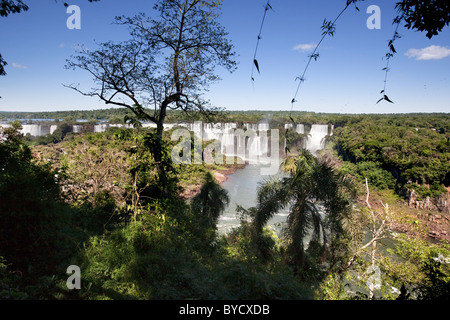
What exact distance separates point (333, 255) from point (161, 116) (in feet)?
23.3

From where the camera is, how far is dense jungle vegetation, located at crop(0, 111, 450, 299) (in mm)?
3658

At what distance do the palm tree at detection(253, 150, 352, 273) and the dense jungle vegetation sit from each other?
0.11 feet

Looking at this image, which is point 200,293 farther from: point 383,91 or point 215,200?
point 215,200

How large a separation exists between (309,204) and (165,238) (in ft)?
15.9

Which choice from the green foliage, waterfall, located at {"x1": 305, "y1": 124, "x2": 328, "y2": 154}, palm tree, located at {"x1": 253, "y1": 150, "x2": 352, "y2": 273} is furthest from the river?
waterfall, located at {"x1": 305, "y1": 124, "x2": 328, "y2": 154}

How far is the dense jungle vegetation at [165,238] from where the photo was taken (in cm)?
366

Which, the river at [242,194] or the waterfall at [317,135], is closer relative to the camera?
the river at [242,194]

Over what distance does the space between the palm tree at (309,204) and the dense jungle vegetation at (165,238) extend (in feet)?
0.11

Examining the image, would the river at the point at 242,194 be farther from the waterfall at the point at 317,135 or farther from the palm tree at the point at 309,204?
the waterfall at the point at 317,135

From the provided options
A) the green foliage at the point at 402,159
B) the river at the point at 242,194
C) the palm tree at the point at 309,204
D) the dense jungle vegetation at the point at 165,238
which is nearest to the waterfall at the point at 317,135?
the green foliage at the point at 402,159

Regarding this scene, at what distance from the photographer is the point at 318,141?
6106 cm

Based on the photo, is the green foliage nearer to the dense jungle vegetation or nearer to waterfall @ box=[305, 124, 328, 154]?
waterfall @ box=[305, 124, 328, 154]
